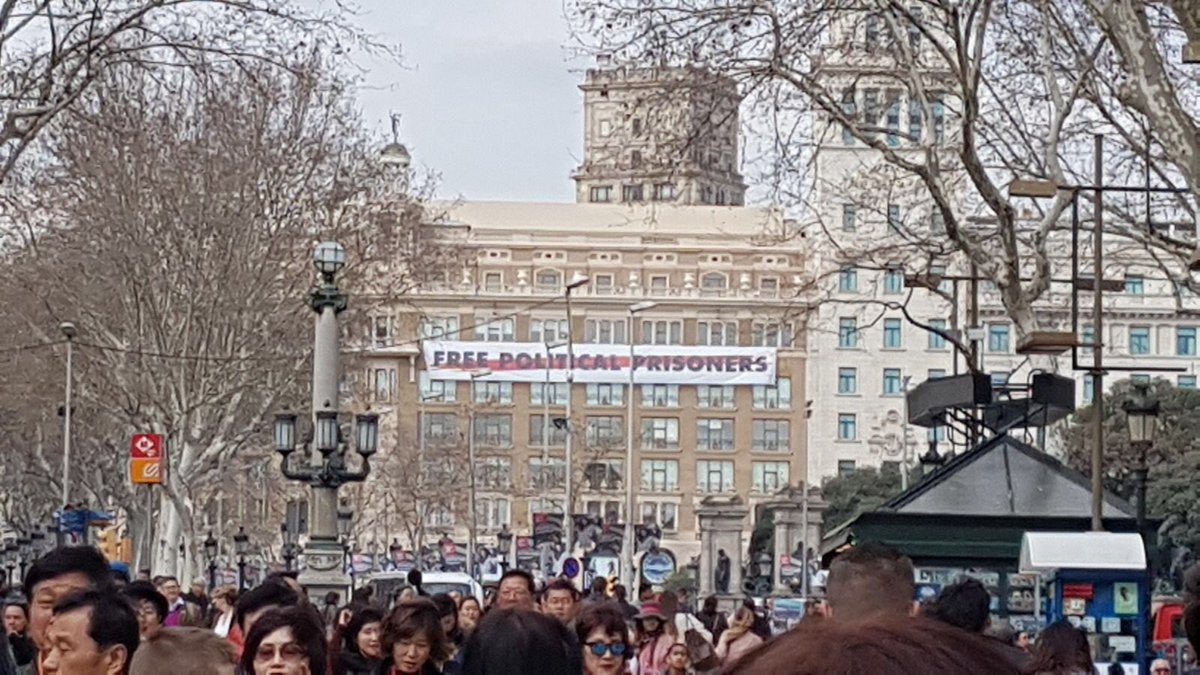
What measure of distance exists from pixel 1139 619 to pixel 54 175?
32941 millimetres

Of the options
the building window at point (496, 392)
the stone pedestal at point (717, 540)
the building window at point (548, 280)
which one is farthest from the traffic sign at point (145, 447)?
the building window at point (548, 280)

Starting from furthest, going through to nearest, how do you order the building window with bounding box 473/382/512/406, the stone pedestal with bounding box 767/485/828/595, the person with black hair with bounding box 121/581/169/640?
the building window with bounding box 473/382/512/406 → the stone pedestal with bounding box 767/485/828/595 → the person with black hair with bounding box 121/581/169/640

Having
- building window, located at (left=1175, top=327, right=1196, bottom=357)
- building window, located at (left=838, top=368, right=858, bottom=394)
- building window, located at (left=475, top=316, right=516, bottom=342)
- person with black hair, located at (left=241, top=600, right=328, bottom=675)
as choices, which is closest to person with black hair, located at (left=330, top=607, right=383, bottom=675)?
person with black hair, located at (left=241, top=600, right=328, bottom=675)

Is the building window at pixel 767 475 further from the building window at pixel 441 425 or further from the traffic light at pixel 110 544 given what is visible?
the traffic light at pixel 110 544

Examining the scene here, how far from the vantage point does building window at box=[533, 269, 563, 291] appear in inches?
5689

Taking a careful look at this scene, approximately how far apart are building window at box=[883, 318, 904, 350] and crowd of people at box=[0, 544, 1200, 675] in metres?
116

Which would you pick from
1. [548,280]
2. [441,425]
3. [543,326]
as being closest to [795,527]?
[441,425]

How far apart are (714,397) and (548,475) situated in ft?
→ 53.5

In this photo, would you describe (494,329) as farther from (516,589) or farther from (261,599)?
(261,599)

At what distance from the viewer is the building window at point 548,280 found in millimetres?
144500

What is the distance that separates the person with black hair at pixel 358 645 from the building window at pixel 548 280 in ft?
438

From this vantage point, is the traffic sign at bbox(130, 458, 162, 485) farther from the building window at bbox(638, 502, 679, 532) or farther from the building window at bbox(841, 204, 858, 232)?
the building window at bbox(638, 502, 679, 532)

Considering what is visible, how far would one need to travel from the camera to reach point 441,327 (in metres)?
134

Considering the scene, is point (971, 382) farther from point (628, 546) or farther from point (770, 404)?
point (770, 404)
